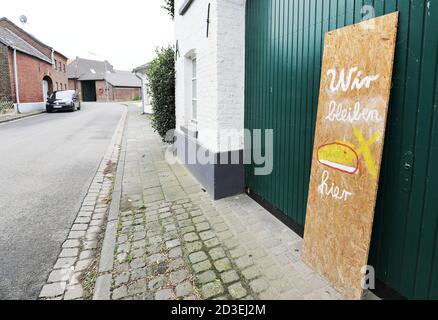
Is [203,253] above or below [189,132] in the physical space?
below

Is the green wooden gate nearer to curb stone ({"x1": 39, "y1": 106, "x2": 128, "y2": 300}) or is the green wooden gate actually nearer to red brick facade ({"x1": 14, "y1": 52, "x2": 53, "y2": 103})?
curb stone ({"x1": 39, "y1": 106, "x2": 128, "y2": 300})

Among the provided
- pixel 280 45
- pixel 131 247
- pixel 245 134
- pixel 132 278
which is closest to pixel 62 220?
pixel 131 247

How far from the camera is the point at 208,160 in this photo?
485 centimetres

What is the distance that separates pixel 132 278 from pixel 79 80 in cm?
6051

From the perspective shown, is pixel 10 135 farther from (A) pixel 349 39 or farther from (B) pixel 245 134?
(A) pixel 349 39

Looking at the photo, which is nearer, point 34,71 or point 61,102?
point 61,102

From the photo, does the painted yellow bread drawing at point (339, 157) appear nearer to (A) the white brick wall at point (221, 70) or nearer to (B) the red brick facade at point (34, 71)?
(A) the white brick wall at point (221, 70)

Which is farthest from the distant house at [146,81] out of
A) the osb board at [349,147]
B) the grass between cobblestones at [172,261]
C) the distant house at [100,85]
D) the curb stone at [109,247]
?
the distant house at [100,85]

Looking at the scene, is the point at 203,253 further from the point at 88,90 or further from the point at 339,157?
the point at 88,90

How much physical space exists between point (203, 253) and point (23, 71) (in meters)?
26.6

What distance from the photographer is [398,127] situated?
7.09 feet

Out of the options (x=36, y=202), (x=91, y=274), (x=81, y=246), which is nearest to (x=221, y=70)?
(x=81, y=246)

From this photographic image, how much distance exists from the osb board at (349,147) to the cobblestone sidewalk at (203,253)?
1.09ft

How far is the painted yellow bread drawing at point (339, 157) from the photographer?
Result: 2369 mm
